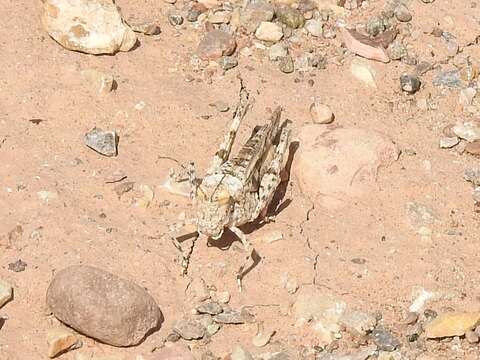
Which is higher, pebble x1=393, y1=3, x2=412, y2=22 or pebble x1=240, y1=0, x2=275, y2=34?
pebble x1=393, y1=3, x2=412, y2=22

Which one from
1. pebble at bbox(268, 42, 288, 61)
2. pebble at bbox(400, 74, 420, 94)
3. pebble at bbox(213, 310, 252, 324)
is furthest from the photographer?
pebble at bbox(268, 42, 288, 61)

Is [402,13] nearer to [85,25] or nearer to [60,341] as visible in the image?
[85,25]

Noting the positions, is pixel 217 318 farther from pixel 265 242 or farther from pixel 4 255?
pixel 4 255

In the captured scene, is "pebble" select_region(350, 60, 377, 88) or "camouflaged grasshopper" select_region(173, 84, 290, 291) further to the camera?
"pebble" select_region(350, 60, 377, 88)

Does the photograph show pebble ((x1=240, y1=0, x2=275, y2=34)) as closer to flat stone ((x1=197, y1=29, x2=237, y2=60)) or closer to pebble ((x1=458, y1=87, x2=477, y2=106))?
flat stone ((x1=197, y1=29, x2=237, y2=60))

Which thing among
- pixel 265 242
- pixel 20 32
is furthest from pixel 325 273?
pixel 20 32

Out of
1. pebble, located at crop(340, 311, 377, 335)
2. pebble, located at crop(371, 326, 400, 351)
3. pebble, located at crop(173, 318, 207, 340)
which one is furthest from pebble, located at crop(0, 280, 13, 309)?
pebble, located at crop(371, 326, 400, 351)

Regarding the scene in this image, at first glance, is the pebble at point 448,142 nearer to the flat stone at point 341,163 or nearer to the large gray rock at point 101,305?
the flat stone at point 341,163
